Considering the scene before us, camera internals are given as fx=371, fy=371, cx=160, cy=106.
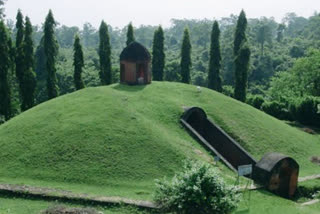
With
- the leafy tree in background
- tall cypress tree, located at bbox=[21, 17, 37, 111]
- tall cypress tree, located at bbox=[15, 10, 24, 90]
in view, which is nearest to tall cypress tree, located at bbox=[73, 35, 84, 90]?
tall cypress tree, located at bbox=[21, 17, 37, 111]

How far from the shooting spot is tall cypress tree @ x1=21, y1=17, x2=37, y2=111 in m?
34.0

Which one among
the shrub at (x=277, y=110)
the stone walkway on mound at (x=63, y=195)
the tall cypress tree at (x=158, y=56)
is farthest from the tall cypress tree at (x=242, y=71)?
the stone walkway on mound at (x=63, y=195)

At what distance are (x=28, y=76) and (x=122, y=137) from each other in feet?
57.7

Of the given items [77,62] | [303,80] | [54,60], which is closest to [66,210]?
[54,60]

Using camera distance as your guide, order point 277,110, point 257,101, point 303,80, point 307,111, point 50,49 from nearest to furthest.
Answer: point 307,111, point 277,110, point 50,49, point 257,101, point 303,80

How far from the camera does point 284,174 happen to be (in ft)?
62.8

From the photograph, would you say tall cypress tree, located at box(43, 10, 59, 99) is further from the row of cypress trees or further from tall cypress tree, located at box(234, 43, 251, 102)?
tall cypress tree, located at box(234, 43, 251, 102)

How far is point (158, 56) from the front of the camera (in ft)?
129

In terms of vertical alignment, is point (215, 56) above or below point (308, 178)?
above

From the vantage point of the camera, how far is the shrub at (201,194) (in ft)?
43.3

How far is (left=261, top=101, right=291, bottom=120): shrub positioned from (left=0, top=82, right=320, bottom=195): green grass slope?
5.73 metres

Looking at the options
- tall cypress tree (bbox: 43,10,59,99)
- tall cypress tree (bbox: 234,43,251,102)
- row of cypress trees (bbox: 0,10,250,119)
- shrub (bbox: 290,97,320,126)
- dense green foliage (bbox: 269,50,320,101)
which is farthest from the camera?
dense green foliage (bbox: 269,50,320,101)

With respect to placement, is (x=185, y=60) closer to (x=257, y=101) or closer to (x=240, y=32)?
(x=240, y=32)

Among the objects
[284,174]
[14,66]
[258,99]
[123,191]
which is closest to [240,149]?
[284,174]
